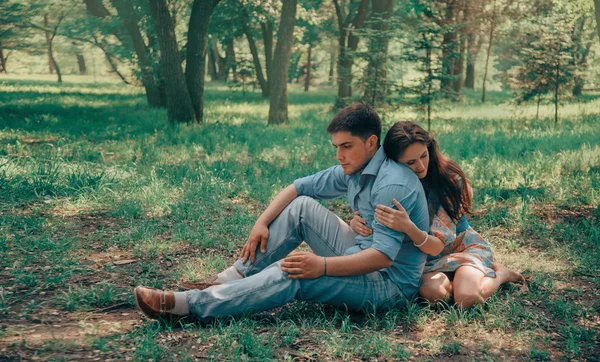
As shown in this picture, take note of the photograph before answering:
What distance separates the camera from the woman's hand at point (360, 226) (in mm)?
3852

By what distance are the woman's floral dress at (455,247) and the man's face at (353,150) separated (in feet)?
2.05

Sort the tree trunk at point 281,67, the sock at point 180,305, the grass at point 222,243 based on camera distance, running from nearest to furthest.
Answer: the grass at point 222,243 → the sock at point 180,305 → the tree trunk at point 281,67

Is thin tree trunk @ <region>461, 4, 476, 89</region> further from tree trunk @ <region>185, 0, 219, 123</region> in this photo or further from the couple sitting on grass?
the couple sitting on grass

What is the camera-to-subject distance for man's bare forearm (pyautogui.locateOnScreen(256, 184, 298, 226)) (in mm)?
4086

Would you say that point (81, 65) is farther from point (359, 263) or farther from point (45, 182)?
point (359, 263)

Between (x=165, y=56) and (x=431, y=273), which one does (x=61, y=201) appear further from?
(x=165, y=56)

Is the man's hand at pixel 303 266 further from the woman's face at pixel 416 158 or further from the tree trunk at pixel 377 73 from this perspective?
the tree trunk at pixel 377 73

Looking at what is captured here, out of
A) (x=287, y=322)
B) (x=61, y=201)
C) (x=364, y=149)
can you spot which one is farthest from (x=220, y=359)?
(x=61, y=201)

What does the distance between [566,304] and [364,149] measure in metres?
1.88

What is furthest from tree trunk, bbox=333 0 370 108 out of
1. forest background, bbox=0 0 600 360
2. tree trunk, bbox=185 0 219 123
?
tree trunk, bbox=185 0 219 123

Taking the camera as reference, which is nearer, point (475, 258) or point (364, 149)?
point (364, 149)

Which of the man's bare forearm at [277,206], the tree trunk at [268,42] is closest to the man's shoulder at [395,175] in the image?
the man's bare forearm at [277,206]

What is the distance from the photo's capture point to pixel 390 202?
3.54 m

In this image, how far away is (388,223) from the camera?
3.42 meters
